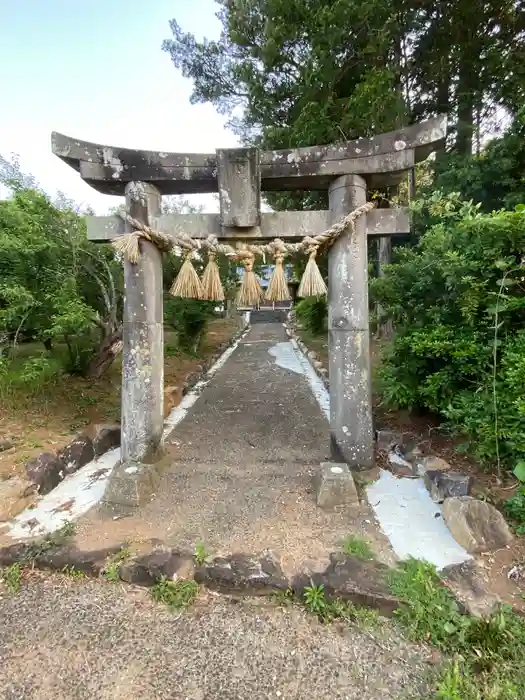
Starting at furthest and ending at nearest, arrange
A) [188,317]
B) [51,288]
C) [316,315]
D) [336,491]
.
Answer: [316,315] → [188,317] → [51,288] → [336,491]

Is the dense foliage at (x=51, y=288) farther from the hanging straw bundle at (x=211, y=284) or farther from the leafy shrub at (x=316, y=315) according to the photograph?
the leafy shrub at (x=316, y=315)

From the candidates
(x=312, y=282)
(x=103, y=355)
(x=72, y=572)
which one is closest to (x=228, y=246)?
(x=312, y=282)

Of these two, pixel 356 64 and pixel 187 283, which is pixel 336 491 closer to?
pixel 187 283

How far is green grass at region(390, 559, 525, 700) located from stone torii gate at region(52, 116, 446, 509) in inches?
51.1

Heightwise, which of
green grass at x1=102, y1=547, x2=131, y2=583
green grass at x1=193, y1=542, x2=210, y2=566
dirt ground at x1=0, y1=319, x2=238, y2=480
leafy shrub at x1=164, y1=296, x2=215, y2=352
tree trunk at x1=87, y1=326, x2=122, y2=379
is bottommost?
green grass at x1=102, y1=547, x2=131, y2=583

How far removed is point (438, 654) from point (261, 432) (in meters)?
2.76

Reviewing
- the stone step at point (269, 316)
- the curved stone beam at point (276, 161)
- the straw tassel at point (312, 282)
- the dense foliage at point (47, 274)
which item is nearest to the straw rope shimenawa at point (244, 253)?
the straw tassel at point (312, 282)

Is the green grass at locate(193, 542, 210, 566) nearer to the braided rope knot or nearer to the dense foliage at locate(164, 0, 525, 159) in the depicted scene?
the braided rope knot

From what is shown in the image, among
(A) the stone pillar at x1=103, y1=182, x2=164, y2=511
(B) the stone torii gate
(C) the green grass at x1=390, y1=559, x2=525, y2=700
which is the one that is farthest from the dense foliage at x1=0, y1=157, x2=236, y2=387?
(C) the green grass at x1=390, y1=559, x2=525, y2=700

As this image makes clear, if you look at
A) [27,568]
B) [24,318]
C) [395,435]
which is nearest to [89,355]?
[24,318]

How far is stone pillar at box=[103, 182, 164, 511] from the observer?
310cm

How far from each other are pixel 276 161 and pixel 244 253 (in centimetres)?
89

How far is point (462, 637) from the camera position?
1600 millimetres

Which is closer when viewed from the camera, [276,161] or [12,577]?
[12,577]
